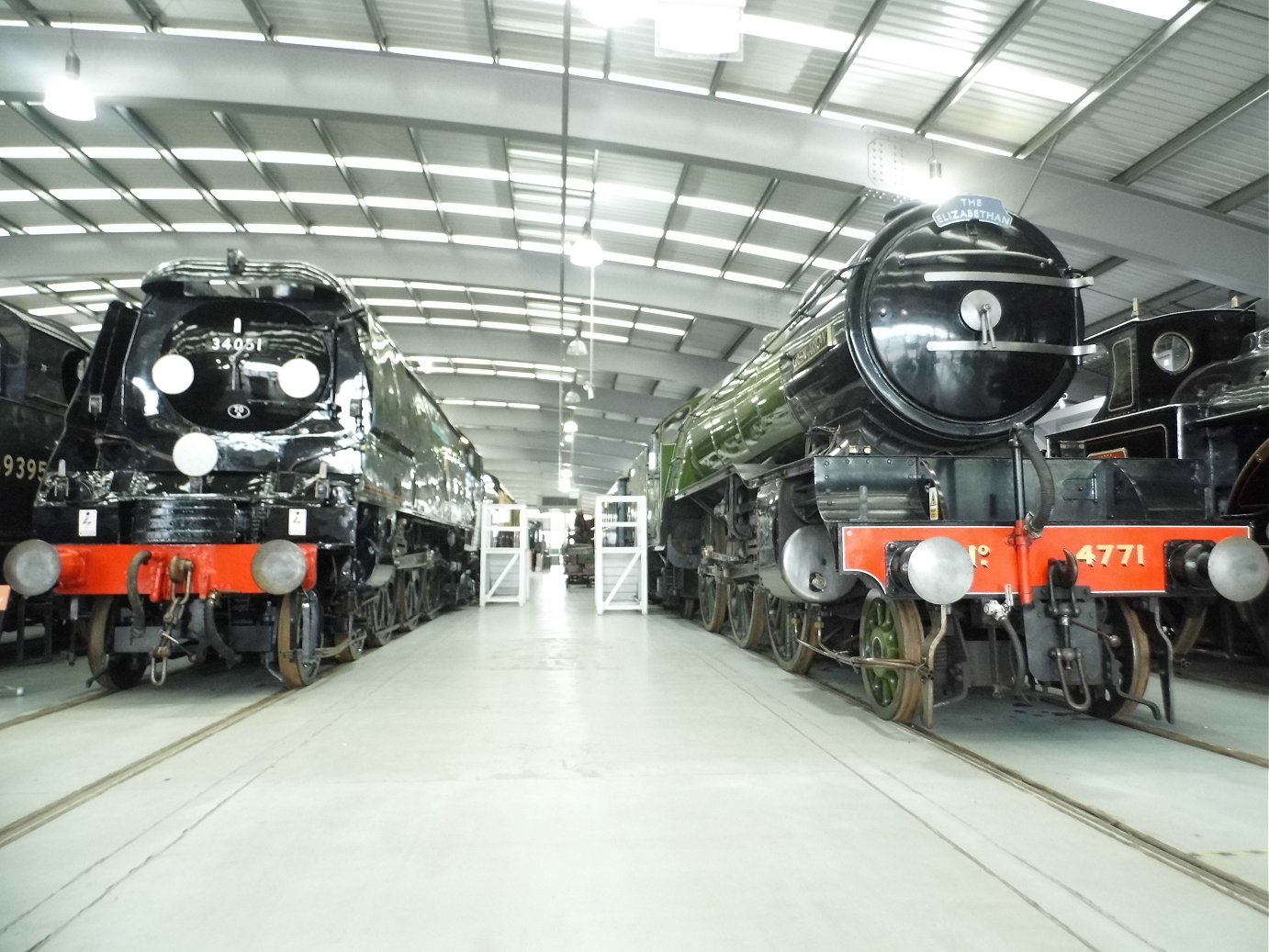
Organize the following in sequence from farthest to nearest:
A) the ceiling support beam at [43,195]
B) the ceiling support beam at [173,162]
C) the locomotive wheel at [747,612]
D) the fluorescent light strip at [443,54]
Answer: the ceiling support beam at [43,195], the ceiling support beam at [173,162], the fluorescent light strip at [443,54], the locomotive wheel at [747,612]

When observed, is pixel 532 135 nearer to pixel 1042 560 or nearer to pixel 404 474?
pixel 404 474

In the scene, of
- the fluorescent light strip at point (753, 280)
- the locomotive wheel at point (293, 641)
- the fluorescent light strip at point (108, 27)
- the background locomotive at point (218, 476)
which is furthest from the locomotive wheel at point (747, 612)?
the fluorescent light strip at point (108, 27)

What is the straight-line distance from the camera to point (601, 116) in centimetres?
958

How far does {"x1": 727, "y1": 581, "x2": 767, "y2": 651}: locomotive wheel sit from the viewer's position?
22.5 ft

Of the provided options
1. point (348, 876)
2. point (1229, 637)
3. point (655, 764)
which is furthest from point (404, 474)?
point (1229, 637)

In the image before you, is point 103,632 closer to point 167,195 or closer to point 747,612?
point 747,612

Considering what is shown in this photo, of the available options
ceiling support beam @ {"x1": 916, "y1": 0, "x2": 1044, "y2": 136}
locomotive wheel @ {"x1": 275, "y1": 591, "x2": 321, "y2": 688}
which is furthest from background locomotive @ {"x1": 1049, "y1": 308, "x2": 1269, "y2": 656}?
locomotive wheel @ {"x1": 275, "y1": 591, "x2": 321, "y2": 688}

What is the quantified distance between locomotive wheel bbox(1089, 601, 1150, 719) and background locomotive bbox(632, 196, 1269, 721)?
1 cm

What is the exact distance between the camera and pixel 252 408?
539 centimetres

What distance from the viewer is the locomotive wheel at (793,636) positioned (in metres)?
5.23

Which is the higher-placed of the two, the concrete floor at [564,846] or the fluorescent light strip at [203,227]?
the fluorescent light strip at [203,227]

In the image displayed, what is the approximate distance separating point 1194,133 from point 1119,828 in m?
9.14

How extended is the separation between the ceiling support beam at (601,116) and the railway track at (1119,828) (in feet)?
26.2

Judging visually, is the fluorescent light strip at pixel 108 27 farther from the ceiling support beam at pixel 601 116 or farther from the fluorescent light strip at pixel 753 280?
the fluorescent light strip at pixel 753 280
